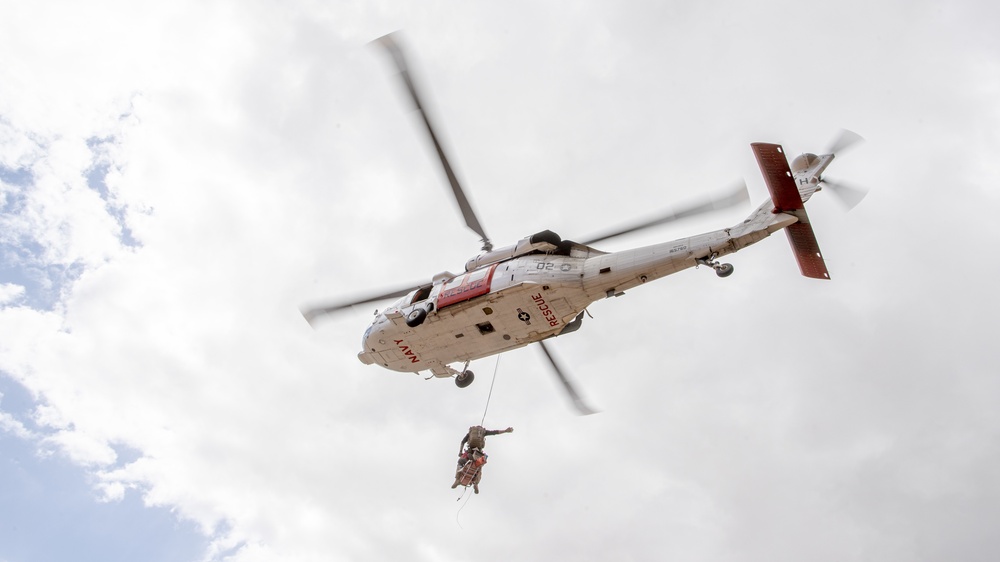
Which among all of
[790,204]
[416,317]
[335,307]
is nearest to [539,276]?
[416,317]

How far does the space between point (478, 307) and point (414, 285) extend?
10.6 ft

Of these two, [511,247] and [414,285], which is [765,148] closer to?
[511,247]

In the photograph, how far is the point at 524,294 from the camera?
19500 mm

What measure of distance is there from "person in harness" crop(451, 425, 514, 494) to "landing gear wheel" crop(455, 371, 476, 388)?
1.54 m

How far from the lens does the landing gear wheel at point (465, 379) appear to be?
22.5 m

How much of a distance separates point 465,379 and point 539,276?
16.3 feet

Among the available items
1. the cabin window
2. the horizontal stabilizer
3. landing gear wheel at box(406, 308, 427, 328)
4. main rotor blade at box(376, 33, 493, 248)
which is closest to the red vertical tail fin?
the horizontal stabilizer

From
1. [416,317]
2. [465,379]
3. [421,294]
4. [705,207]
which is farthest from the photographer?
[465,379]

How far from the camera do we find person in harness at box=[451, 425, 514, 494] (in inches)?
866

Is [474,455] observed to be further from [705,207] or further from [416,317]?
[705,207]

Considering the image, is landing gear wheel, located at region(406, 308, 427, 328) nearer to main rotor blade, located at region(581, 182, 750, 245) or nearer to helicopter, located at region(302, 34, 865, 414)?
helicopter, located at region(302, 34, 865, 414)

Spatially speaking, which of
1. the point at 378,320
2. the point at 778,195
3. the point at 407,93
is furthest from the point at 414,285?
the point at 778,195

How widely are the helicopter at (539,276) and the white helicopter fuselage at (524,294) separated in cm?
3

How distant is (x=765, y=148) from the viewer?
17.0 m
